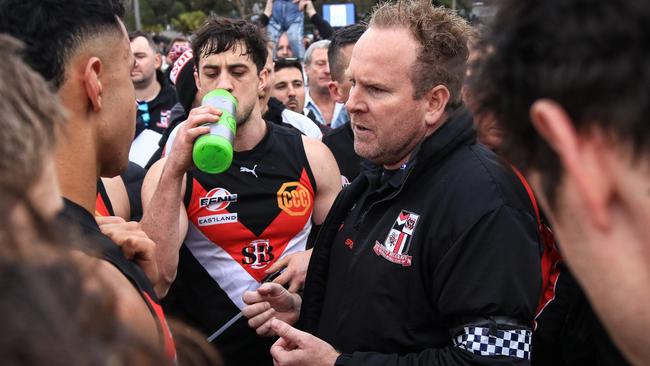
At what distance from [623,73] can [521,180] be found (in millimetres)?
1449

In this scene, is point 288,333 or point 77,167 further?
point 288,333

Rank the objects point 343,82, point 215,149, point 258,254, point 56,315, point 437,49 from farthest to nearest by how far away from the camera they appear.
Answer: point 343,82 < point 258,254 < point 215,149 < point 437,49 < point 56,315

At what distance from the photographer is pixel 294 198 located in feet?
11.4

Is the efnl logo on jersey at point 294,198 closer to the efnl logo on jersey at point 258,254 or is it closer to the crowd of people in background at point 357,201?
the crowd of people in background at point 357,201

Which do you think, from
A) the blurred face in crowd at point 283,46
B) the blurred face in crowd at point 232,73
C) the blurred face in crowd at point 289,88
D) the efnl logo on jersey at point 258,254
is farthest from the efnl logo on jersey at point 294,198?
the blurred face in crowd at point 283,46

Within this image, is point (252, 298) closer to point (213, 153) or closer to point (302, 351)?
point (302, 351)

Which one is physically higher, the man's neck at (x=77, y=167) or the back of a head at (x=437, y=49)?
the back of a head at (x=437, y=49)

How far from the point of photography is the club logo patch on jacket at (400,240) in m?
2.25

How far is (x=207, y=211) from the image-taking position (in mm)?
3322

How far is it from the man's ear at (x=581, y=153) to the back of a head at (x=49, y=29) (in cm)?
138

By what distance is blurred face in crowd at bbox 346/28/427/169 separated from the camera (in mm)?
2539

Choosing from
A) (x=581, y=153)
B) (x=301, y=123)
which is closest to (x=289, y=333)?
(x=581, y=153)

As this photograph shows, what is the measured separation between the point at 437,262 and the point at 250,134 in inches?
67.2

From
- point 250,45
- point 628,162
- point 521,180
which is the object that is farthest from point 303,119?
point 628,162
